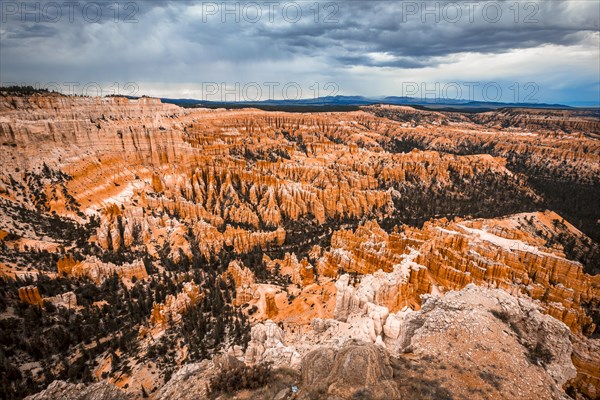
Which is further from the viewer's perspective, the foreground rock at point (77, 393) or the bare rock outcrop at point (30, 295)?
the bare rock outcrop at point (30, 295)

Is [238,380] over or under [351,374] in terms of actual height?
under

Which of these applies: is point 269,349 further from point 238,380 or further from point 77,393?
point 77,393

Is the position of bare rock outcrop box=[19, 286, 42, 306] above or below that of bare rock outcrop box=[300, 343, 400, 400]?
below

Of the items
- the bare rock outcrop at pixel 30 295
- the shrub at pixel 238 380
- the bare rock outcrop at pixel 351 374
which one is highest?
the bare rock outcrop at pixel 351 374

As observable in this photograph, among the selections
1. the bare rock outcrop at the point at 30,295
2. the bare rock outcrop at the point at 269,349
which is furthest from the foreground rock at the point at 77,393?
the bare rock outcrop at the point at 30,295

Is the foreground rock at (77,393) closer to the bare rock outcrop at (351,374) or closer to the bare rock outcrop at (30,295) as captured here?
the bare rock outcrop at (351,374)

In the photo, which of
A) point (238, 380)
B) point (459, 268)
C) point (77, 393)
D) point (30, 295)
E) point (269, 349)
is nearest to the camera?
point (238, 380)

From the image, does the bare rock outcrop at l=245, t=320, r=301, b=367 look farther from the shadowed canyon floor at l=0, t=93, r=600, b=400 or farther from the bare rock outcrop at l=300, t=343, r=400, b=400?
the bare rock outcrop at l=300, t=343, r=400, b=400

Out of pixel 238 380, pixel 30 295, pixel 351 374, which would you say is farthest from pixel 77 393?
pixel 30 295

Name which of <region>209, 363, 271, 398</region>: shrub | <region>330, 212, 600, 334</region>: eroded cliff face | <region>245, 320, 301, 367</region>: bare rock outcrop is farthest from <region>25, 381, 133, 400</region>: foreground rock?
<region>330, 212, 600, 334</region>: eroded cliff face
